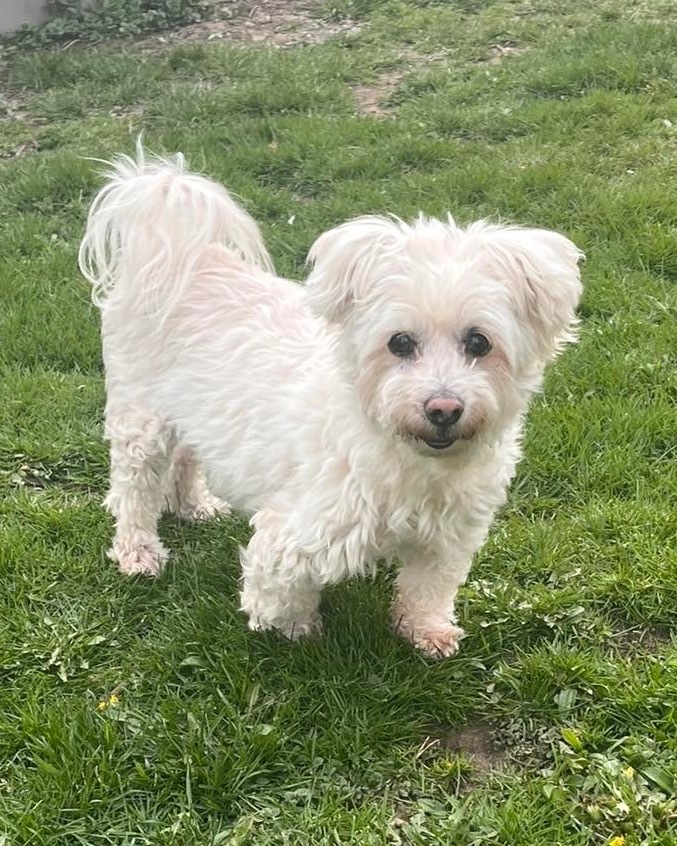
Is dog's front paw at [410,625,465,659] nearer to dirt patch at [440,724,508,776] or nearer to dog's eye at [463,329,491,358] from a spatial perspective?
dirt patch at [440,724,508,776]

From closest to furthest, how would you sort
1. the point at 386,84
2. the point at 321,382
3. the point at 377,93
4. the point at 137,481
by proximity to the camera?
1. the point at 321,382
2. the point at 137,481
3. the point at 377,93
4. the point at 386,84

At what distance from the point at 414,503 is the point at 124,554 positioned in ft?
4.50

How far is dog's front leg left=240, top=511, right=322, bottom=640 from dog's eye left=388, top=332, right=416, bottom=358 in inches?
28.3

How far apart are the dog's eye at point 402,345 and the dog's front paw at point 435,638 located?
3.58ft

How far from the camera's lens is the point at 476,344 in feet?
8.29

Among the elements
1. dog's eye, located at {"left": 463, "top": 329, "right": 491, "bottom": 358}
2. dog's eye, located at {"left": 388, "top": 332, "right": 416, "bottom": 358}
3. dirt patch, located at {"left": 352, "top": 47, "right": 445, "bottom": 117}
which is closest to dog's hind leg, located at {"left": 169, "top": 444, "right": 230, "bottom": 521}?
dog's eye, located at {"left": 388, "top": 332, "right": 416, "bottom": 358}

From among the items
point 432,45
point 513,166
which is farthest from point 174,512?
point 432,45

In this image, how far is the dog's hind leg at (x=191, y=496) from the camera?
156 inches

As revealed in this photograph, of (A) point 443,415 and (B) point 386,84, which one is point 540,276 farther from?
(B) point 386,84

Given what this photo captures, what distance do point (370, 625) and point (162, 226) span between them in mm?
1597

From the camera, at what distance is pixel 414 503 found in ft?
9.16

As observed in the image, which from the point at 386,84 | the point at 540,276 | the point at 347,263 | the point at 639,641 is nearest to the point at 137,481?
the point at 347,263

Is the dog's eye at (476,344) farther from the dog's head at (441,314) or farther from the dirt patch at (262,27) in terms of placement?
the dirt patch at (262,27)

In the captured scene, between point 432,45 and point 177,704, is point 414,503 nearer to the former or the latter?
point 177,704
